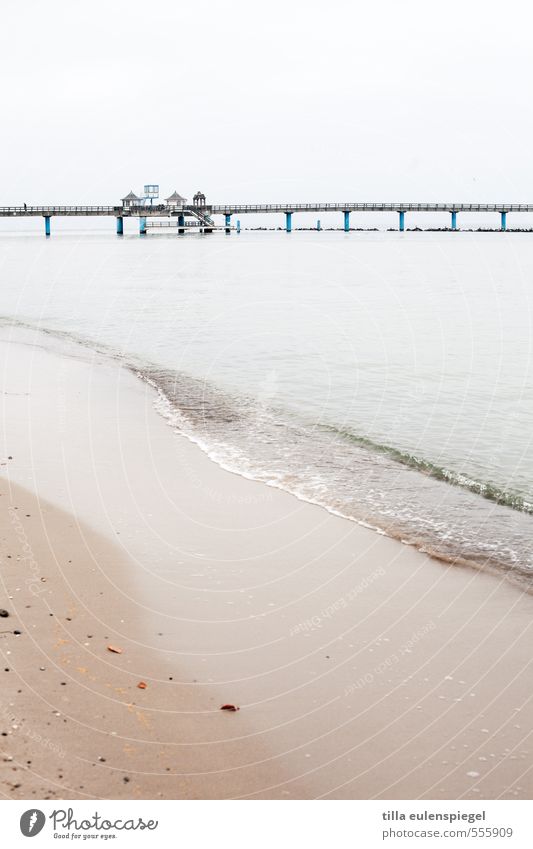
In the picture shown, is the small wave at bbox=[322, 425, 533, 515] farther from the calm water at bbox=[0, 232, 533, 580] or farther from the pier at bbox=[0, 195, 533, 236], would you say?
the pier at bbox=[0, 195, 533, 236]

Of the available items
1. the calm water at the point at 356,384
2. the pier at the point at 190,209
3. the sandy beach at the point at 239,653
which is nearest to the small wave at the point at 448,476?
the calm water at the point at 356,384

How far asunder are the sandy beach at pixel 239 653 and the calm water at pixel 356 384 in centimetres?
144

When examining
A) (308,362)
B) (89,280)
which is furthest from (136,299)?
(308,362)

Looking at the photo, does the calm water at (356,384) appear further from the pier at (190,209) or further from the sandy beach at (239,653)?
the pier at (190,209)

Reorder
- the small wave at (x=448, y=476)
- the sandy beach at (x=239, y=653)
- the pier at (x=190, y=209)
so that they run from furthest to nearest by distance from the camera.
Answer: the pier at (x=190, y=209), the small wave at (x=448, y=476), the sandy beach at (x=239, y=653)

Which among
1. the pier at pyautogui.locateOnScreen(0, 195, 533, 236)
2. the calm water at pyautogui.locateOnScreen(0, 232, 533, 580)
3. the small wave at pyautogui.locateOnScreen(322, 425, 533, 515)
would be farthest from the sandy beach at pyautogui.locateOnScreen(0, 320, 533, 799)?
the pier at pyautogui.locateOnScreen(0, 195, 533, 236)

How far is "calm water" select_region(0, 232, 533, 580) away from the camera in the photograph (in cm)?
1177

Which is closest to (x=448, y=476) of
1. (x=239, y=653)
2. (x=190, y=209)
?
(x=239, y=653)

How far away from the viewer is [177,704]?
6121mm

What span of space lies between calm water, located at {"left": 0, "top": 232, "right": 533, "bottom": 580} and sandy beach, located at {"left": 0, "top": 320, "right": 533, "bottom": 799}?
4.73ft

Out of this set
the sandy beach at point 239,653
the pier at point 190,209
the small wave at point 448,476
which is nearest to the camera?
the sandy beach at point 239,653

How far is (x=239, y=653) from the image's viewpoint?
22.8ft

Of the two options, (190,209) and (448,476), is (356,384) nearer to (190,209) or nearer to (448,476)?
(448,476)

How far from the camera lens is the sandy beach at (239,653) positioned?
17.6 ft
